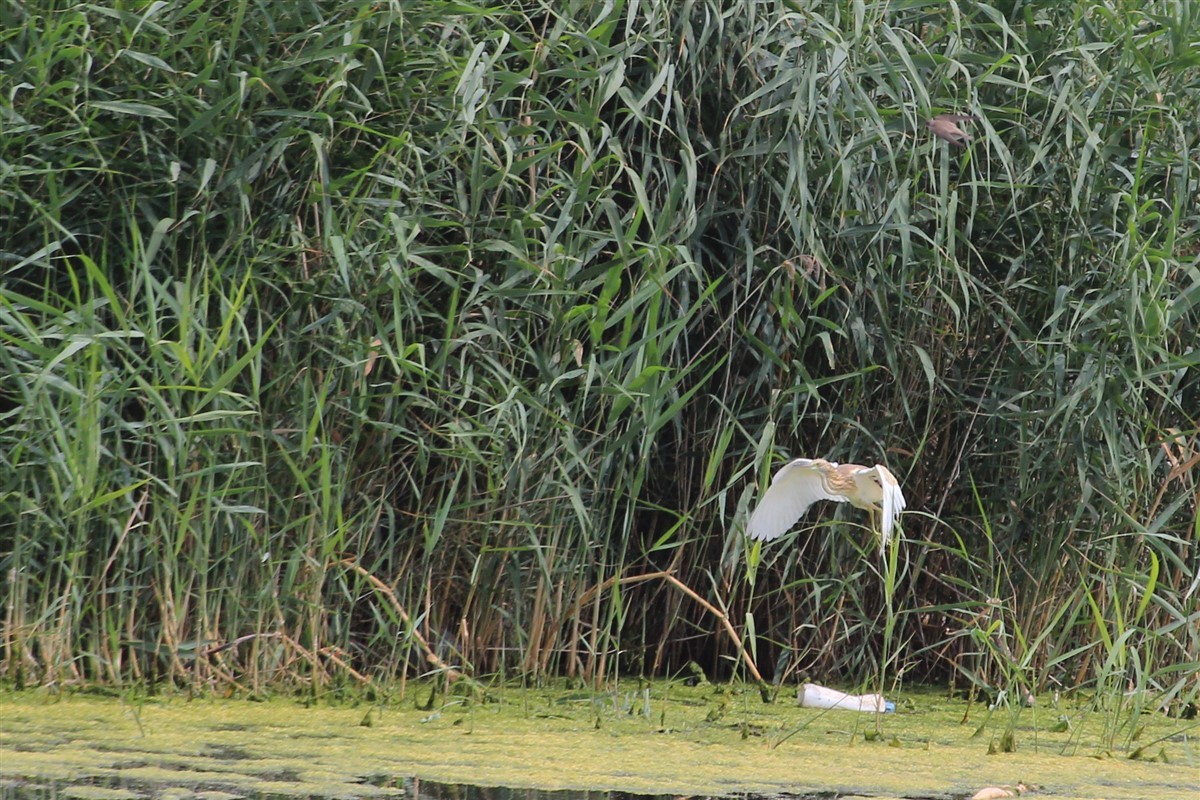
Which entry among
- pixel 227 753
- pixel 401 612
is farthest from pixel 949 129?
pixel 227 753

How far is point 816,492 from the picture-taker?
350cm

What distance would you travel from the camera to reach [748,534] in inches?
142

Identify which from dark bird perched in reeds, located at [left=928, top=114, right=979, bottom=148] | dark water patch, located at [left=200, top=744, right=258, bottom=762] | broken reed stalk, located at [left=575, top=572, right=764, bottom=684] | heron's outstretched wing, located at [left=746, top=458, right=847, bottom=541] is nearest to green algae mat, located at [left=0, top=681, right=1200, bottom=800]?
dark water patch, located at [left=200, top=744, right=258, bottom=762]

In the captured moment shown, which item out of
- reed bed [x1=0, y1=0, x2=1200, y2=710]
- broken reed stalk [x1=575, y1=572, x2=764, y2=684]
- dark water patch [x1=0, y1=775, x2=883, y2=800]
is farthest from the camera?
broken reed stalk [x1=575, y1=572, x2=764, y2=684]

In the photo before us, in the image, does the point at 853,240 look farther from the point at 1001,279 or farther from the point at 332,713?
the point at 332,713

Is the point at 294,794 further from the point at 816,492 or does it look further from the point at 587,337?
the point at 587,337

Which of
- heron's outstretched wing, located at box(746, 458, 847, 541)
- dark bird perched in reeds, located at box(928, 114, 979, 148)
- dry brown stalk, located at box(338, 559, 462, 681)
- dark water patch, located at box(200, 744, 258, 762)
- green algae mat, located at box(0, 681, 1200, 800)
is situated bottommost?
dark water patch, located at box(200, 744, 258, 762)

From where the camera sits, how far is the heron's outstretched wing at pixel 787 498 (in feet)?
11.3

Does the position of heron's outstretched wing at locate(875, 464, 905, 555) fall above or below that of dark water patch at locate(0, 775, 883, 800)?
above

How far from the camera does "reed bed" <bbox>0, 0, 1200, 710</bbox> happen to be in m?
3.44

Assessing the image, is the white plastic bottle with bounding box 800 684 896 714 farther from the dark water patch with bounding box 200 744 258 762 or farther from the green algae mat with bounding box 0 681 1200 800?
the dark water patch with bounding box 200 744 258 762

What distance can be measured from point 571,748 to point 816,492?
2.54 ft

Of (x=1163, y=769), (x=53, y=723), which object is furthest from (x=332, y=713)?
(x=1163, y=769)

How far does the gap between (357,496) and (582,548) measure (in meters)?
0.52
